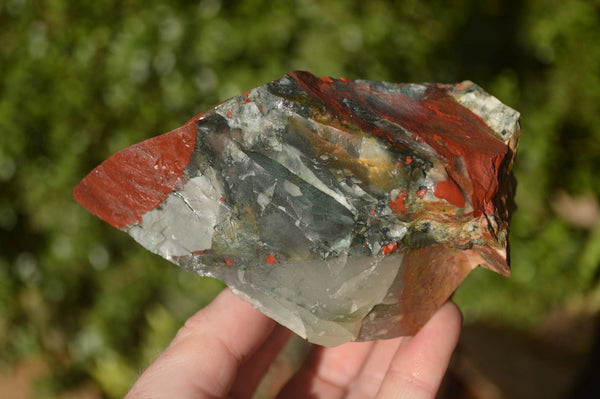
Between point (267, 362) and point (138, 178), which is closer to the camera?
point (138, 178)

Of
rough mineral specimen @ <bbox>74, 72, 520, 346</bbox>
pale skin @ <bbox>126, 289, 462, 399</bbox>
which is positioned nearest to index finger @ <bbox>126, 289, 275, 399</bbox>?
pale skin @ <bbox>126, 289, 462, 399</bbox>

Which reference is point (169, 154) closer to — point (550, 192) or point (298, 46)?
point (298, 46)

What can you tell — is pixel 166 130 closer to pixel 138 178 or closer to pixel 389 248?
pixel 138 178

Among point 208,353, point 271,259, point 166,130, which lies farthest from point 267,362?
point 166,130

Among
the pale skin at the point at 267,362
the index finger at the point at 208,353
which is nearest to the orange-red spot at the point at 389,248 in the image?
the pale skin at the point at 267,362

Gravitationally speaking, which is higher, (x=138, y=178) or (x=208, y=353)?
(x=138, y=178)

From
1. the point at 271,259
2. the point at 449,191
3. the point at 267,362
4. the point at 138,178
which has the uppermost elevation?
the point at 449,191

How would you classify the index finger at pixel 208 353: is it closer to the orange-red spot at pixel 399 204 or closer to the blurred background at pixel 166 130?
the orange-red spot at pixel 399 204
